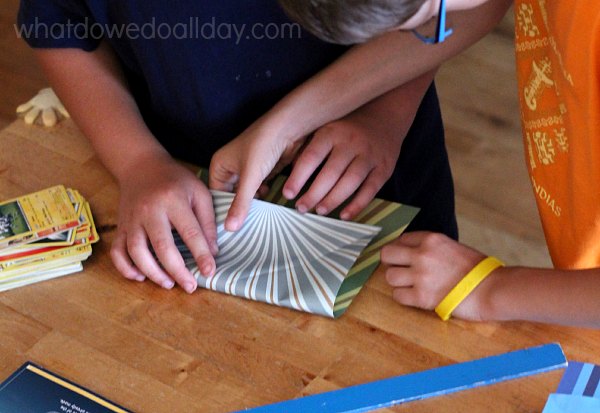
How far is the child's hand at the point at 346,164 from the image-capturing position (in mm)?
1156

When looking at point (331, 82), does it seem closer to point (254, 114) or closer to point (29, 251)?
point (254, 114)

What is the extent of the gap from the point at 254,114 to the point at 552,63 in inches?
17.5

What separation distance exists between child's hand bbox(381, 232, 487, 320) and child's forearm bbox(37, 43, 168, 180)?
0.37 meters

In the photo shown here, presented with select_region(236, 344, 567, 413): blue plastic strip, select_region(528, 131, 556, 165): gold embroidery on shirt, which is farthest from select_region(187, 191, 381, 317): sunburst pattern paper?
select_region(528, 131, 556, 165): gold embroidery on shirt

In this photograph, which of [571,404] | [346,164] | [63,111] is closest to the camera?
[571,404]

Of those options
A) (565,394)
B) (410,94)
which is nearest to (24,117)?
(410,94)

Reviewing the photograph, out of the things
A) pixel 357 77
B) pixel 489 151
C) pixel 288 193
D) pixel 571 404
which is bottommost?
pixel 489 151

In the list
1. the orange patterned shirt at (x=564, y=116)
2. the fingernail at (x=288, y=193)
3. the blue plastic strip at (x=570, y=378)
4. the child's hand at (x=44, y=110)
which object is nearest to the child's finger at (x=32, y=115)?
the child's hand at (x=44, y=110)

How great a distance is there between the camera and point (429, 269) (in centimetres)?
101

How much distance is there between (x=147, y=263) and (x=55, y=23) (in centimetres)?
43

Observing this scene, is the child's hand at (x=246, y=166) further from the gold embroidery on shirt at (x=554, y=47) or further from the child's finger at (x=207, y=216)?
the gold embroidery on shirt at (x=554, y=47)

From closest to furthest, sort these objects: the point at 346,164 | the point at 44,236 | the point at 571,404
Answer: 1. the point at 571,404
2. the point at 44,236
3. the point at 346,164

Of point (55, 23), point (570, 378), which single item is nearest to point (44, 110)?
point (55, 23)

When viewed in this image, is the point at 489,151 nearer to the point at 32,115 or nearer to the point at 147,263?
the point at 32,115
